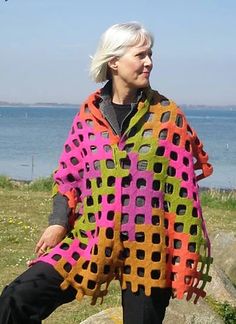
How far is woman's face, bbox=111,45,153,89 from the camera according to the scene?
168 inches

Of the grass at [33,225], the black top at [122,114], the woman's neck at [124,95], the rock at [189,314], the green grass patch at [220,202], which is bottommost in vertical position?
the green grass patch at [220,202]

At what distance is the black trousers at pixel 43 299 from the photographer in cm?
416

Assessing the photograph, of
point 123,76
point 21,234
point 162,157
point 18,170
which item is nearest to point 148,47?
point 123,76

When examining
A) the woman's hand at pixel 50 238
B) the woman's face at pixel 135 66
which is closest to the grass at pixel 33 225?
the woman's hand at pixel 50 238

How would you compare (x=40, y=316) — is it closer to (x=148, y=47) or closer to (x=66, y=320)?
(x=148, y=47)

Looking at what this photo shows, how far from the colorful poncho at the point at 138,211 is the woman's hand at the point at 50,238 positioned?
0.05 metres

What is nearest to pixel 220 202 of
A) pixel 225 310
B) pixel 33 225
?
pixel 33 225

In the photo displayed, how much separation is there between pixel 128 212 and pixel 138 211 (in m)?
0.05

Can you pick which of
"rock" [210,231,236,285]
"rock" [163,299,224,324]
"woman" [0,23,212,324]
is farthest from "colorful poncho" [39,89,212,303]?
"rock" [210,231,236,285]

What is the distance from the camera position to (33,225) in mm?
12570

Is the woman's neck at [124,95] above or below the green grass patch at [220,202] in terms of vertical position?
above

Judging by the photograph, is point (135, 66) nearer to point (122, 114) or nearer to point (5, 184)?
point (122, 114)

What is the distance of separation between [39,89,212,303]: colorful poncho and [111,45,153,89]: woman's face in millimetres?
90

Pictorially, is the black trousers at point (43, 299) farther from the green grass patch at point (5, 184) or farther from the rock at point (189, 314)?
the green grass patch at point (5, 184)
